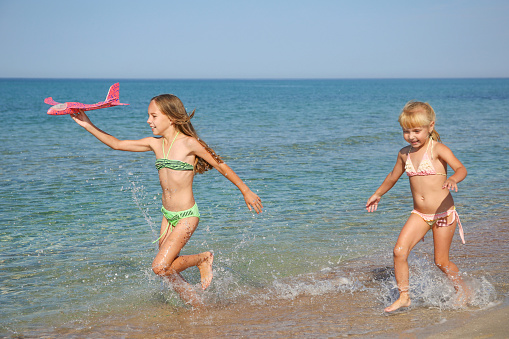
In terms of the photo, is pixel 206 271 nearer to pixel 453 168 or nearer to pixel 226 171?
pixel 226 171

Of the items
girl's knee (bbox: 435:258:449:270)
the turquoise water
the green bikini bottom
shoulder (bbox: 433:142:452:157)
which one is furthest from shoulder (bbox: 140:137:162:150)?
girl's knee (bbox: 435:258:449:270)

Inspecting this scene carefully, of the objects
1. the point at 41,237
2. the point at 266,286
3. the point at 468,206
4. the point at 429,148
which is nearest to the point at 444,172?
the point at 429,148

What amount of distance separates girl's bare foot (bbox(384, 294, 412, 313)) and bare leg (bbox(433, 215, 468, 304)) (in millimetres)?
491

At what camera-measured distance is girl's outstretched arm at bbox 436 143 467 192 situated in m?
3.88

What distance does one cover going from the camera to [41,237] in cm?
662

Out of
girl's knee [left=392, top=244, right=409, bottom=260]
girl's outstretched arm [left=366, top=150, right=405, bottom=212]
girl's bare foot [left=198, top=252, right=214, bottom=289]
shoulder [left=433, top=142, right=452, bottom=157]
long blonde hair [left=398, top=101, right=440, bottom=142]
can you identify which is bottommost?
girl's bare foot [left=198, top=252, right=214, bottom=289]

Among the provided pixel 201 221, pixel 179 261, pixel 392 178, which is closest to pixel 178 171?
pixel 179 261

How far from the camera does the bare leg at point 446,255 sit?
4.31 meters

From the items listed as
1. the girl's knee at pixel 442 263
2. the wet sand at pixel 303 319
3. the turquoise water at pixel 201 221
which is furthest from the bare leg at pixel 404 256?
the turquoise water at pixel 201 221

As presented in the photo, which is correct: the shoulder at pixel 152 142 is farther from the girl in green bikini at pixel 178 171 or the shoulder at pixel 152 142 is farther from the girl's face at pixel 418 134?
the girl's face at pixel 418 134

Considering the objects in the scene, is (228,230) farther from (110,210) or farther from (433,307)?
(433,307)

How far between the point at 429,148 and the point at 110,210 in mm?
5330

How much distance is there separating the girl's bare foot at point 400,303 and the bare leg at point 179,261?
1650 mm

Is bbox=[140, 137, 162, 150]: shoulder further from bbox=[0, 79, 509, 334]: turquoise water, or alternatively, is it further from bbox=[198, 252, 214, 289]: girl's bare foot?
bbox=[0, 79, 509, 334]: turquoise water
